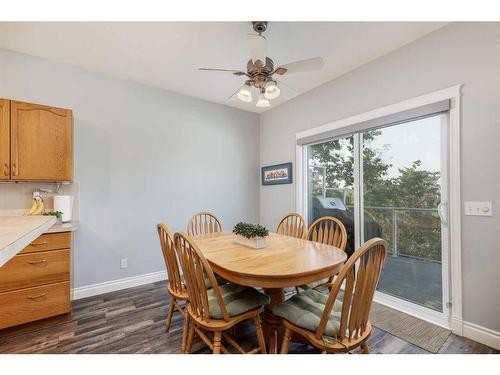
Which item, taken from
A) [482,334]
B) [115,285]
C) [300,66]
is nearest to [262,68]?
[300,66]

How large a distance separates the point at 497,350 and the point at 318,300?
4.64ft

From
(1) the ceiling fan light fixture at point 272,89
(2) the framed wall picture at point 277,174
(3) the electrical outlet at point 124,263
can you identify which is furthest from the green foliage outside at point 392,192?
(3) the electrical outlet at point 124,263

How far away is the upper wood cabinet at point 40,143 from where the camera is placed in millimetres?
2160

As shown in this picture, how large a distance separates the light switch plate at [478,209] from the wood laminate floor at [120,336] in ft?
3.20

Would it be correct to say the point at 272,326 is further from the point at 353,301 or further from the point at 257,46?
the point at 257,46

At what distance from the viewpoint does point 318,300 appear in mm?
1563

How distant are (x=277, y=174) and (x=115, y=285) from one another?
8.62 feet

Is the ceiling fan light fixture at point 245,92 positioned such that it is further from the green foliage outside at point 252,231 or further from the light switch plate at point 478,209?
the light switch plate at point 478,209

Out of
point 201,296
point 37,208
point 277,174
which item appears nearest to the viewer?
point 201,296

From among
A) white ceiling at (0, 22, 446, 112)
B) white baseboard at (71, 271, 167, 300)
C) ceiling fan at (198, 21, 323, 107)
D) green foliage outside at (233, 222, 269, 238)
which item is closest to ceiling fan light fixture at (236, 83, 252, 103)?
ceiling fan at (198, 21, 323, 107)

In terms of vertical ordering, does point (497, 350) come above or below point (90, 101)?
below

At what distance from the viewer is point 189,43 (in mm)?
2219
